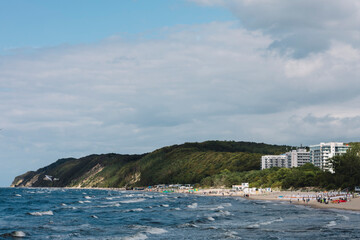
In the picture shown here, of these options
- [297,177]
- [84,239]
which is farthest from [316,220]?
[297,177]

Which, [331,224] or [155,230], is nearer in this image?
[331,224]

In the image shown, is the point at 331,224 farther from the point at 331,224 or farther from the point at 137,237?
the point at 137,237

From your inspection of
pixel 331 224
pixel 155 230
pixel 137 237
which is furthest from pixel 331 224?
pixel 137 237

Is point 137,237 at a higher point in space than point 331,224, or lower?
lower

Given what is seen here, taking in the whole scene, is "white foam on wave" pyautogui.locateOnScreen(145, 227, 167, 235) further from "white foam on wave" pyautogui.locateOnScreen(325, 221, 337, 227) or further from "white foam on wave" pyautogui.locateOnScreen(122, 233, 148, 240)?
"white foam on wave" pyautogui.locateOnScreen(325, 221, 337, 227)

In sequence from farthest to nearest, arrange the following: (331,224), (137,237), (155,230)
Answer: (155,230) < (331,224) < (137,237)

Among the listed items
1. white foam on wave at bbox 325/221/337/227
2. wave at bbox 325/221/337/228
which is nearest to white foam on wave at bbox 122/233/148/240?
wave at bbox 325/221/337/228

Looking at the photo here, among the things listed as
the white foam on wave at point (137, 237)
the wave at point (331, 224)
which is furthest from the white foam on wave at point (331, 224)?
the white foam on wave at point (137, 237)

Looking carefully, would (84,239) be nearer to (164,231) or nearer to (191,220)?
(164,231)

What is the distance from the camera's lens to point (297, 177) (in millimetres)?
179250

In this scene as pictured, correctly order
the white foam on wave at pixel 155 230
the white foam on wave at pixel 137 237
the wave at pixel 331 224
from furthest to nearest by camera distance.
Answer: the wave at pixel 331 224
the white foam on wave at pixel 155 230
the white foam on wave at pixel 137 237

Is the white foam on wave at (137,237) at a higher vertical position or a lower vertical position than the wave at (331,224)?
lower

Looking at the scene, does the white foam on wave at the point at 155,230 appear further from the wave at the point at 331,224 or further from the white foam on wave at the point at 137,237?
the wave at the point at 331,224

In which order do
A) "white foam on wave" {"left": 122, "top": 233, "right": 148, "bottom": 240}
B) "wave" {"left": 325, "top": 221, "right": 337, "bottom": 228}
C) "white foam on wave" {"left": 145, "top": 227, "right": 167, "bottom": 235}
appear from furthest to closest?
"wave" {"left": 325, "top": 221, "right": 337, "bottom": 228}
"white foam on wave" {"left": 145, "top": 227, "right": 167, "bottom": 235}
"white foam on wave" {"left": 122, "top": 233, "right": 148, "bottom": 240}
